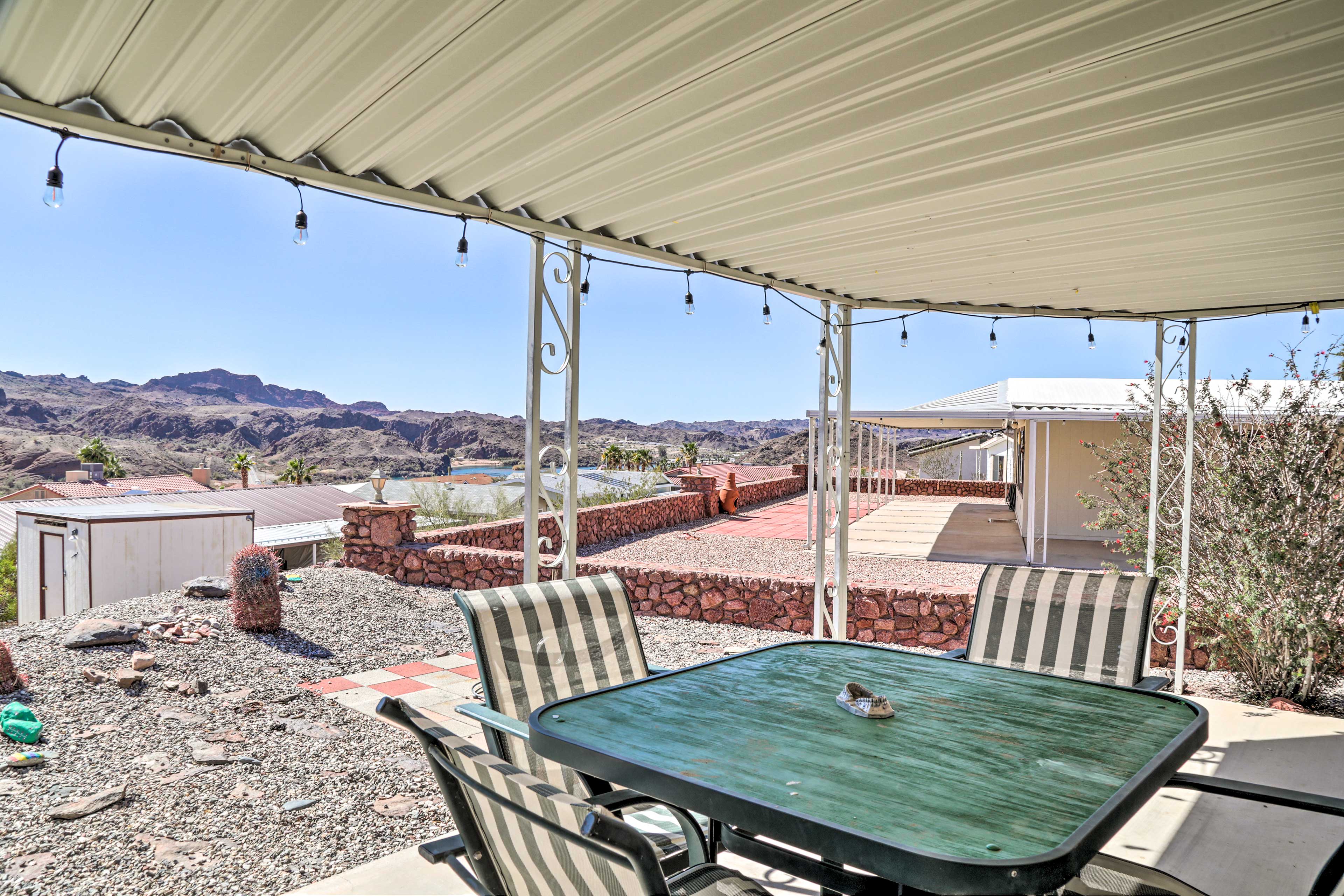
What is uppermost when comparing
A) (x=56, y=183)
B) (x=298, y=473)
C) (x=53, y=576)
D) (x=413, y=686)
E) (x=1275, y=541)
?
(x=56, y=183)

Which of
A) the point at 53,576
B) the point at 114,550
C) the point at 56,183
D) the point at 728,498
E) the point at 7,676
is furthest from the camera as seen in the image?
the point at 728,498

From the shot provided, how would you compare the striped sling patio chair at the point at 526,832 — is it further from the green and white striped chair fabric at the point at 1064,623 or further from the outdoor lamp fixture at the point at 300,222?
the green and white striped chair fabric at the point at 1064,623

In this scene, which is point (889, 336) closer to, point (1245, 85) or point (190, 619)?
point (1245, 85)

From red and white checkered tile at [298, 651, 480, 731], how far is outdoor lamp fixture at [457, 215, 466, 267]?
253cm

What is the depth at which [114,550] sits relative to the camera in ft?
28.3

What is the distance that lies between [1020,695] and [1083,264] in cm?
248

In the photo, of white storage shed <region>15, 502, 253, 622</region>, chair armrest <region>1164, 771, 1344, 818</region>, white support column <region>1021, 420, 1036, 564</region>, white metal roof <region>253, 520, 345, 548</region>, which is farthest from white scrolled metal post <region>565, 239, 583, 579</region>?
white metal roof <region>253, 520, 345, 548</region>

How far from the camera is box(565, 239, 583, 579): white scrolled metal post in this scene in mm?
3496

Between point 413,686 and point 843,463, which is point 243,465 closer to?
point 413,686

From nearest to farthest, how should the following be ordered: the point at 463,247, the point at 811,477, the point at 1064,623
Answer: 1. the point at 463,247
2. the point at 1064,623
3. the point at 811,477

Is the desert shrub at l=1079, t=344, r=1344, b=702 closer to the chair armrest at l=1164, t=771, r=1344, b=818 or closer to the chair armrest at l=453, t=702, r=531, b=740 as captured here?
the chair armrest at l=1164, t=771, r=1344, b=818

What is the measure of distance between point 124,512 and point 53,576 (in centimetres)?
121

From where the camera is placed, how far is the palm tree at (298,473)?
159 feet

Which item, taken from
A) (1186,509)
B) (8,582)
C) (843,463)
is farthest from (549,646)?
(8,582)
